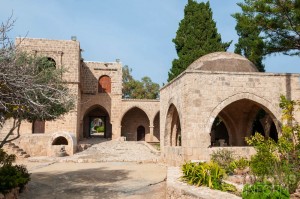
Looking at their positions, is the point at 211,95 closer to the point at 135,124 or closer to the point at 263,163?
the point at 263,163

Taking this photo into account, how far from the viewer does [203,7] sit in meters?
22.9

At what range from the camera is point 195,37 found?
2166 cm

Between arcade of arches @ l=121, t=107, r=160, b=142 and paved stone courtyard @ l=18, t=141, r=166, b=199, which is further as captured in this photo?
arcade of arches @ l=121, t=107, r=160, b=142

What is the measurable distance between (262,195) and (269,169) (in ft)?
6.46

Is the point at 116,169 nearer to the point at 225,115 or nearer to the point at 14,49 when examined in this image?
the point at 225,115

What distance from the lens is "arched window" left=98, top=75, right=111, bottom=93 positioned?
2692cm

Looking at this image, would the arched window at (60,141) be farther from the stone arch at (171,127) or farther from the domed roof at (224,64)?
the domed roof at (224,64)

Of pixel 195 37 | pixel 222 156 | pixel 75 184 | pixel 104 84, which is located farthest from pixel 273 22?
pixel 104 84

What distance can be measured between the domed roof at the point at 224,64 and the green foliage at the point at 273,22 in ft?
2.75

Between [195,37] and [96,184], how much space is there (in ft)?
49.3

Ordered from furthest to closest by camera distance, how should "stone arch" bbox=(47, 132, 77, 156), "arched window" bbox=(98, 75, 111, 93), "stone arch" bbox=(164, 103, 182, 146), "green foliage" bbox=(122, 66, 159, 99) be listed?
"green foliage" bbox=(122, 66, 159, 99) → "arched window" bbox=(98, 75, 111, 93) → "stone arch" bbox=(47, 132, 77, 156) → "stone arch" bbox=(164, 103, 182, 146)

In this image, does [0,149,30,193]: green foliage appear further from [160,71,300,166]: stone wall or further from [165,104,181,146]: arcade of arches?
[165,104,181,146]: arcade of arches

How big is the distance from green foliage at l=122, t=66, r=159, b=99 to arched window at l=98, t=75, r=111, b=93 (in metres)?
13.6

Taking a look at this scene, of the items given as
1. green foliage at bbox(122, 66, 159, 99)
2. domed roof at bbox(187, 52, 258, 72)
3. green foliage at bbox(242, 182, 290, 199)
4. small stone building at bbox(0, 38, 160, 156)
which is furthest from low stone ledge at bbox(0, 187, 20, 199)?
green foliage at bbox(122, 66, 159, 99)
